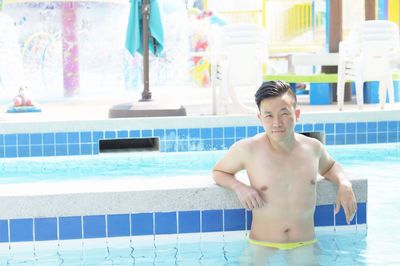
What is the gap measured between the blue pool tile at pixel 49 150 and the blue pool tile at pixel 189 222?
338 centimetres

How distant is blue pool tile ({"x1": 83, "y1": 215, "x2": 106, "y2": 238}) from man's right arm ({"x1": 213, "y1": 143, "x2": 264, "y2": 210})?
1.75ft

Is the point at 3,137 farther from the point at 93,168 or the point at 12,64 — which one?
the point at 12,64

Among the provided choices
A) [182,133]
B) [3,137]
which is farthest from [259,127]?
[3,137]

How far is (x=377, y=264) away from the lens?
3.15m

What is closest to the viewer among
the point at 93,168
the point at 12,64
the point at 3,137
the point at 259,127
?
the point at 93,168

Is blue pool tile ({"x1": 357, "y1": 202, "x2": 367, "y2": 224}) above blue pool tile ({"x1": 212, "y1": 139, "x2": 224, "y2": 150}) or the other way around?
the other way around

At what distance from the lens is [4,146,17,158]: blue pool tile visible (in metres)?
6.39

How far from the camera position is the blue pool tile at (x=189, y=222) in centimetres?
328

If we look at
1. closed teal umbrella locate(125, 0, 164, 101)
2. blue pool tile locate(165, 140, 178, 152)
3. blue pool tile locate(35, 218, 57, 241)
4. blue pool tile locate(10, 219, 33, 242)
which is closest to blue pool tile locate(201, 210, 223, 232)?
blue pool tile locate(35, 218, 57, 241)

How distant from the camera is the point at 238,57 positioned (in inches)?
293

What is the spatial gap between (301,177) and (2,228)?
4.24 ft

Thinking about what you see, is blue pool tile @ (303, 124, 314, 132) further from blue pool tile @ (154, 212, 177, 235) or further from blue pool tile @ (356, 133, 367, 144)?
blue pool tile @ (154, 212, 177, 235)

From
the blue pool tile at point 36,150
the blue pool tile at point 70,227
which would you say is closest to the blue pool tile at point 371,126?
the blue pool tile at point 36,150

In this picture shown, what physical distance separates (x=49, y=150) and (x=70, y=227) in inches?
132
